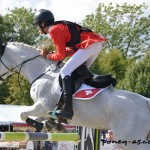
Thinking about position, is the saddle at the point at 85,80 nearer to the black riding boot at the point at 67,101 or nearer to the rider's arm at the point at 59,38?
the black riding boot at the point at 67,101

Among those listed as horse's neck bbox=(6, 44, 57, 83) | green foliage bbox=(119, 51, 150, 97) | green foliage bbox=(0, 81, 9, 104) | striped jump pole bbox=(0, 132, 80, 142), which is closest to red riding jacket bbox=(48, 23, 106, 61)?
horse's neck bbox=(6, 44, 57, 83)

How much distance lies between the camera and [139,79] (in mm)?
38656

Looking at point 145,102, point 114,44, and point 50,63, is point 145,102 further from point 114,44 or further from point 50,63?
point 114,44

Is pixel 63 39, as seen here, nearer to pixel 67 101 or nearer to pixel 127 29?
pixel 67 101

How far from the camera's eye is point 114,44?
54.6 m

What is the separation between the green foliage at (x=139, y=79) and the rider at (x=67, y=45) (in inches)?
1241

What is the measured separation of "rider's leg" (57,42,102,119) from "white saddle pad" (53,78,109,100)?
13cm

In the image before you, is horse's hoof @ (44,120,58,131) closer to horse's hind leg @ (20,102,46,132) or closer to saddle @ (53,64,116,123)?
horse's hind leg @ (20,102,46,132)

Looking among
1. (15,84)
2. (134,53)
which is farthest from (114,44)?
(15,84)

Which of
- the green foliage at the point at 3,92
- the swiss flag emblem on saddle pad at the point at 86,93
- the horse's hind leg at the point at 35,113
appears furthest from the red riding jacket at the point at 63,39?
the green foliage at the point at 3,92

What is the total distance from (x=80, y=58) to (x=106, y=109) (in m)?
0.95

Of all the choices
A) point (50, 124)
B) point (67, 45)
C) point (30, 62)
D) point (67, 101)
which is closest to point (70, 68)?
point (67, 45)

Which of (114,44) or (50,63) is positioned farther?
(114,44)

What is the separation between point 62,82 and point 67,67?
242 millimetres
